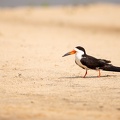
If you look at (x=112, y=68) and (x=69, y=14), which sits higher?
(x=69, y=14)

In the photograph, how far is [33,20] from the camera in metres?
31.8

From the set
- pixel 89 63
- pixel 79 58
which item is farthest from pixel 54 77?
pixel 89 63

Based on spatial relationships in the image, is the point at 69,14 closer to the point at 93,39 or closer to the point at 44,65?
the point at 93,39

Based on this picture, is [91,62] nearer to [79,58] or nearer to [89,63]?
[89,63]

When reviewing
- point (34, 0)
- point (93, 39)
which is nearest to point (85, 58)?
point (93, 39)

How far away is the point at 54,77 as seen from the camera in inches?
510

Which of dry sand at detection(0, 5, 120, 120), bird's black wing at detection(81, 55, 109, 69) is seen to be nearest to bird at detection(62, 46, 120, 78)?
bird's black wing at detection(81, 55, 109, 69)

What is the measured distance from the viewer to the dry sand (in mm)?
9445

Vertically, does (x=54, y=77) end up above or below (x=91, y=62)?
below

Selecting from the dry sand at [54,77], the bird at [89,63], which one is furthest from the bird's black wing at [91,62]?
the dry sand at [54,77]

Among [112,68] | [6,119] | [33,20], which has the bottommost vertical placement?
[6,119]

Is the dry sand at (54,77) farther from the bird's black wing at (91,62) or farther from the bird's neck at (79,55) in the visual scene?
the bird's neck at (79,55)

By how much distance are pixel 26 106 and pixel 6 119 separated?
1.02 meters

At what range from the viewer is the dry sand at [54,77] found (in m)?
9.45
